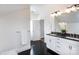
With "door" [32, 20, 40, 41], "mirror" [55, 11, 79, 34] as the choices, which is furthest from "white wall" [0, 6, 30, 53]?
"mirror" [55, 11, 79, 34]

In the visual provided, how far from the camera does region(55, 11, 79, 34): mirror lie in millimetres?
2957

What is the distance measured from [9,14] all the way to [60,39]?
62.3 inches

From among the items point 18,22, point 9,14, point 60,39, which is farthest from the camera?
point 60,39

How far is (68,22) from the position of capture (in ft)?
10.6

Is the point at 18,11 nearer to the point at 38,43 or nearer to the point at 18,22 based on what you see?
the point at 18,22

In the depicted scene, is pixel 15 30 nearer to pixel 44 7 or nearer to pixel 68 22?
pixel 44 7

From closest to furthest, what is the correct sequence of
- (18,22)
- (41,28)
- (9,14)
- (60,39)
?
(9,14) < (18,22) < (41,28) < (60,39)

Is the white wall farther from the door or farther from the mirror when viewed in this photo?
the mirror

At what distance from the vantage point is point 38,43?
7.56 ft

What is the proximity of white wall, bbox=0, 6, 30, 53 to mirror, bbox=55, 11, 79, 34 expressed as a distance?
45.2 inches

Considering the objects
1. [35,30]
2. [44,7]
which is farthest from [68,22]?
[44,7]

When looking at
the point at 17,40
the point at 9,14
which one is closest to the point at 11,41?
the point at 17,40

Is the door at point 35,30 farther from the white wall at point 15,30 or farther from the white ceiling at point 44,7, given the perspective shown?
the white ceiling at point 44,7

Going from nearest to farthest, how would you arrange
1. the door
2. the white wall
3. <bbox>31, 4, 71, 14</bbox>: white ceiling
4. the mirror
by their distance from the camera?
<bbox>31, 4, 71, 14</bbox>: white ceiling < the white wall < the door < the mirror
